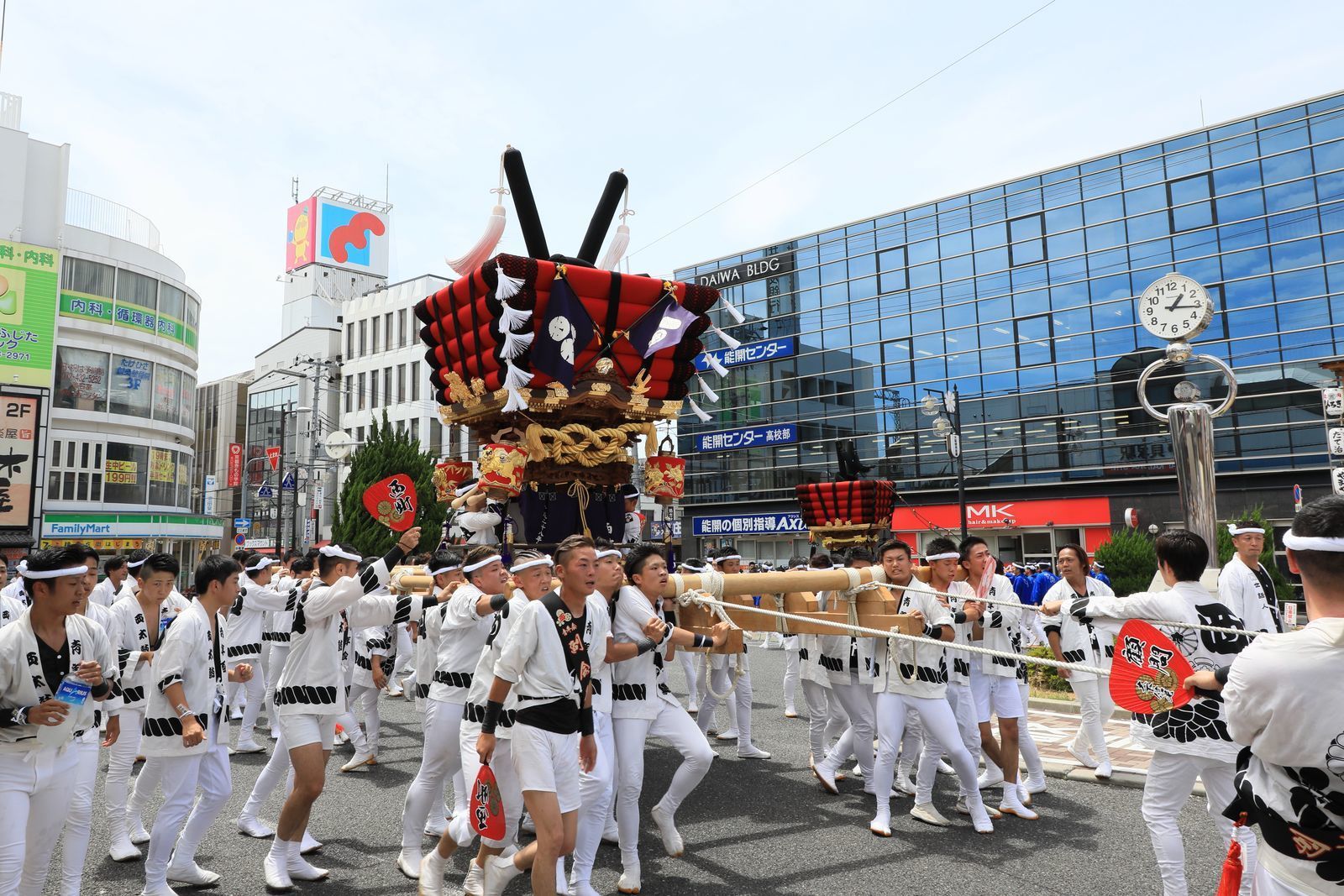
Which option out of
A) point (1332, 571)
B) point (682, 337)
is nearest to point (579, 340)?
point (682, 337)

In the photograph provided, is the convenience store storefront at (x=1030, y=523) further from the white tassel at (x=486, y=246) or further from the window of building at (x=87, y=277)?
the window of building at (x=87, y=277)

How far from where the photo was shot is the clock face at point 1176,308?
788cm

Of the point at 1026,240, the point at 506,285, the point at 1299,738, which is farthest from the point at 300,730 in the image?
the point at 1026,240

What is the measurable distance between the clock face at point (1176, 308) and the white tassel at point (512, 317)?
5.74 m

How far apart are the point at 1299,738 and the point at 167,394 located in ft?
135

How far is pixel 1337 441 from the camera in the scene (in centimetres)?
1218

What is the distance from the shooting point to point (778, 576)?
6.02 metres

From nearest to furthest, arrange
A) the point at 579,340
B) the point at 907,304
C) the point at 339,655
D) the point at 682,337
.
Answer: the point at 339,655
the point at 579,340
the point at 682,337
the point at 907,304

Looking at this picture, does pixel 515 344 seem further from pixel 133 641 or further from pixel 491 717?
pixel 133 641

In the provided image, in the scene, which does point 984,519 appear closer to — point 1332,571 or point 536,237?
point 536,237

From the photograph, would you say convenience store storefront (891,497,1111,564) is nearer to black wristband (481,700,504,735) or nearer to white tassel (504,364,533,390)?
white tassel (504,364,533,390)

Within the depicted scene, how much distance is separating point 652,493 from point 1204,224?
1128 inches

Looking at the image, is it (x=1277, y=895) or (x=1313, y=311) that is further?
(x=1313, y=311)

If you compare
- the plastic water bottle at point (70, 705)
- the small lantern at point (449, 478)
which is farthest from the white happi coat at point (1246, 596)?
the plastic water bottle at point (70, 705)
